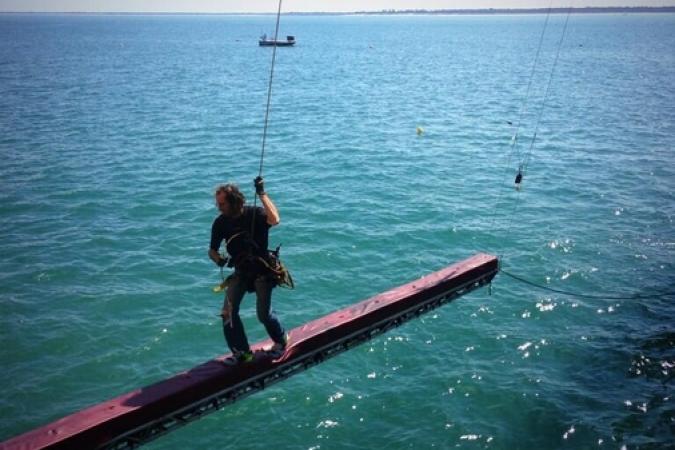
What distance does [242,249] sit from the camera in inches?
274

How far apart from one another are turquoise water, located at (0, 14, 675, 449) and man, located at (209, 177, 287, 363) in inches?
185

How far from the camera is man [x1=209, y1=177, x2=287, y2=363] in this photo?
6.54m

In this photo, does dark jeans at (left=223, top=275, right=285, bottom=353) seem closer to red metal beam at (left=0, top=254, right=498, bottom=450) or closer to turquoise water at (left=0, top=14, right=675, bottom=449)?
red metal beam at (left=0, top=254, right=498, bottom=450)

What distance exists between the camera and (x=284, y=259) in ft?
60.7

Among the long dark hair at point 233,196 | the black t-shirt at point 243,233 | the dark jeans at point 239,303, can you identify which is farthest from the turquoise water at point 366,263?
the long dark hair at point 233,196

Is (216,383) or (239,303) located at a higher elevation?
(239,303)

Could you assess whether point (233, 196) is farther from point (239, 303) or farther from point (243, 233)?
point (239, 303)

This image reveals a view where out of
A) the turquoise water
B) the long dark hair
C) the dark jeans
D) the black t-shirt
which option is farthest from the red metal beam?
the turquoise water

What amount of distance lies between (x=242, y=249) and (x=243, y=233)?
0.28m

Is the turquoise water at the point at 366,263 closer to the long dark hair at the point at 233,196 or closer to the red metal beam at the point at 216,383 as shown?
the red metal beam at the point at 216,383

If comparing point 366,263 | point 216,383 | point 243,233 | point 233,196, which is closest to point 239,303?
point 243,233

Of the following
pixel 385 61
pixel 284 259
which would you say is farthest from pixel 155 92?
pixel 385 61

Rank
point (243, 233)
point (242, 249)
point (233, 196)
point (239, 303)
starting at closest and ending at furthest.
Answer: point (233, 196) → point (243, 233) → point (242, 249) → point (239, 303)

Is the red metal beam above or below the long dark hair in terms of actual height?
below
